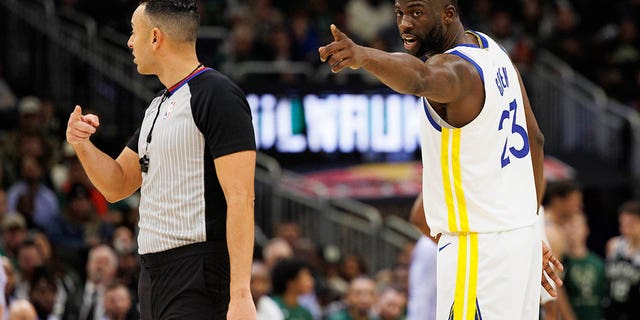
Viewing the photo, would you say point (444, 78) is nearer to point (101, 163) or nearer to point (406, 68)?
point (406, 68)

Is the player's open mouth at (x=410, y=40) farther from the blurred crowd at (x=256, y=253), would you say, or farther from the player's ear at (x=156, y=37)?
the blurred crowd at (x=256, y=253)

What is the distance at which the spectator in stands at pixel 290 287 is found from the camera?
1124 cm

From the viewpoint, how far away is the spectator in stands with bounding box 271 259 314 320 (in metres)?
11.2

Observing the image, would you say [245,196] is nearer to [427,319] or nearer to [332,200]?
[427,319]

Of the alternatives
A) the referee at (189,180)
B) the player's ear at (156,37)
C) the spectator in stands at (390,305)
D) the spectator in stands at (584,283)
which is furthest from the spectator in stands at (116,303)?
the player's ear at (156,37)

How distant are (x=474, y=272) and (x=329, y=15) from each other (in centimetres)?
1517

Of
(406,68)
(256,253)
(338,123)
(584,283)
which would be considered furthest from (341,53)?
(338,123)

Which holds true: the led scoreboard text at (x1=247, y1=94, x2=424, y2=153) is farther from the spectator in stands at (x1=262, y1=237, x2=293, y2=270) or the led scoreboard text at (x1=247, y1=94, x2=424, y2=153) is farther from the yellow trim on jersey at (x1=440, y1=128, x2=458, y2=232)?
the yellow trim on jersey at (x1=440, y1=128, x2=458, y2=232)

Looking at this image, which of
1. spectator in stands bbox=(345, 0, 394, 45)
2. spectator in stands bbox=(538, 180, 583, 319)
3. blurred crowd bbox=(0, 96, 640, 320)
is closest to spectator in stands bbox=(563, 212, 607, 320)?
blurred crowd bbox=(0, 96, 640, 320)

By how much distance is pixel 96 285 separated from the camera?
10641mm

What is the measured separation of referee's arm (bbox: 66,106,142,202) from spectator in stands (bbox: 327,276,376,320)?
21.4 feet

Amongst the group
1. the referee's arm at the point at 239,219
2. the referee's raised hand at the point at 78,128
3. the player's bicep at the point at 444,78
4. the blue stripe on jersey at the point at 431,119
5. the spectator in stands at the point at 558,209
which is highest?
the player's bicep at the point at 444,78

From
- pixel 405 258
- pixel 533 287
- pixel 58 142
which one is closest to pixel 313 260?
pixel 405 258

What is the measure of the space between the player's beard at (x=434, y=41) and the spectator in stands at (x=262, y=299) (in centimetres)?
543
